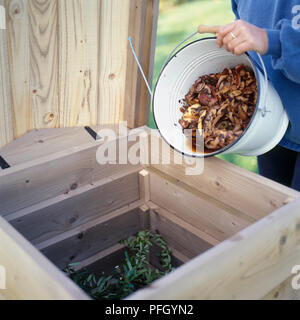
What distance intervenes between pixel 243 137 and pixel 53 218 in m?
0.65

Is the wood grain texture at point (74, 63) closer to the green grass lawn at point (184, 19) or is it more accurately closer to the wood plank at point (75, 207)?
the wood plank at point (75, 207)

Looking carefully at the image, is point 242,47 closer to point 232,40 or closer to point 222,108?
point 232,40

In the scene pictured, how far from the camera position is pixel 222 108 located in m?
1.21

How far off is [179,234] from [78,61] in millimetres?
662

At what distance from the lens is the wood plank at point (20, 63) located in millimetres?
1257

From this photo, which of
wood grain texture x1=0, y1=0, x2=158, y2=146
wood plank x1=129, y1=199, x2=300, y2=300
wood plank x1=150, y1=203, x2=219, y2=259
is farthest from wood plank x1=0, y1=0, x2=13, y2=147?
wood plank x1=129, y1=199, x2=300, y2=300

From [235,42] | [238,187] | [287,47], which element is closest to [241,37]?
[235,42]

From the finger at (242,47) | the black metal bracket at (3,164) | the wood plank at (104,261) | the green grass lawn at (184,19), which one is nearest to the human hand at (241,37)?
the finger at (242,47)

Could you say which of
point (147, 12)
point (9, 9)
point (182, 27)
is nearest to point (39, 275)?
point (9, 9)

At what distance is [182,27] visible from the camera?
14.4ft

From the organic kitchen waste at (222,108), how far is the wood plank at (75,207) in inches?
14.3

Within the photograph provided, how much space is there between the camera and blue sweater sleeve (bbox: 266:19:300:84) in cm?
107

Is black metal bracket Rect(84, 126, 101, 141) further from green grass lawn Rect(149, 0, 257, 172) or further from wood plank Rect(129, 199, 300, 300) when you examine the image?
green grass lawn Rect(149, 0, 257, 172)
